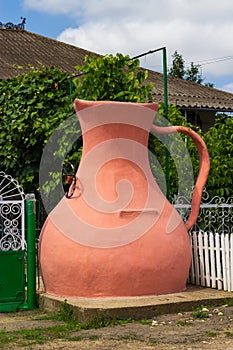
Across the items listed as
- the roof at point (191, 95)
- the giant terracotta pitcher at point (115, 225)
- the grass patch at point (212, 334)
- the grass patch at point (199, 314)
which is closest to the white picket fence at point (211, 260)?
the giant terracotta pitcher at point (115, 225)

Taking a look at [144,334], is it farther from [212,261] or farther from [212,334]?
[212,261]

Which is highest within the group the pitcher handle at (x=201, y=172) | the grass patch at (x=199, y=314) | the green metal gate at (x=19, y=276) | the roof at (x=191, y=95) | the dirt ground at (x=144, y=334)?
the roof at (x=191, y=95)

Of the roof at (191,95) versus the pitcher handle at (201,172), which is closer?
the pitcher handle at (201,172)

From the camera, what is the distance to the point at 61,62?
731 inches

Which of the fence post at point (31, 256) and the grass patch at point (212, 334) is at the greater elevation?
the fence post at point (31, 256)

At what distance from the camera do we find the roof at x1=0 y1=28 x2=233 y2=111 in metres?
17.1

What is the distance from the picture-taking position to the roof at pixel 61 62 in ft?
56.2

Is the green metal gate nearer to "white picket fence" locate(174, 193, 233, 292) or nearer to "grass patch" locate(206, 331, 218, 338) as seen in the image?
"white picket fence" locate(174, 193, 233, 292)

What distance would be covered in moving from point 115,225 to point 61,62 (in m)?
11.9

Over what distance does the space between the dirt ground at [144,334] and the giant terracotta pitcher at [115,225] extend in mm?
559

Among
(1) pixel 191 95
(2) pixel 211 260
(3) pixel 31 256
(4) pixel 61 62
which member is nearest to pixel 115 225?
(3) pixel 31 256

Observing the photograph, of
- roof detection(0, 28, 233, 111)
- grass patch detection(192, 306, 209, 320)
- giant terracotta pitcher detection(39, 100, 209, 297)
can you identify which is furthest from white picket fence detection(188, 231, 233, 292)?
roof detection(0, 28, 233, 111)

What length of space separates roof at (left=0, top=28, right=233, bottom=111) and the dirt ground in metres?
9.89

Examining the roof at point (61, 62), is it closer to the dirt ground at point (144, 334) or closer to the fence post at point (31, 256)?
the fence post at point (31, 256)
